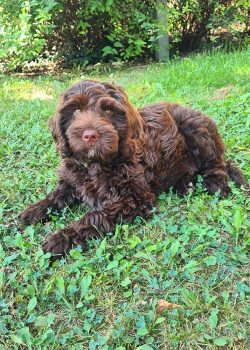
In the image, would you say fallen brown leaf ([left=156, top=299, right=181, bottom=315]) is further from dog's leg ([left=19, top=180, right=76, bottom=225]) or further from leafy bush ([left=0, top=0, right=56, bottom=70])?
leafy bush ([left=0, top=0, right=56, bottom=70])

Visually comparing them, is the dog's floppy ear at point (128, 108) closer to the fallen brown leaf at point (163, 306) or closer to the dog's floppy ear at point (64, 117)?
the dog's floppy ear at point (64, 117)

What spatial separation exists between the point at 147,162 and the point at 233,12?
322 inches

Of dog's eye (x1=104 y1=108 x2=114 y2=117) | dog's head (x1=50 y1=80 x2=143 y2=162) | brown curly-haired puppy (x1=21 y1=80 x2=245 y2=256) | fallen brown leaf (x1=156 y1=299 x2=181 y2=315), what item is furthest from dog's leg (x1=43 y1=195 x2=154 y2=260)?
fallen brown leaf (x1=156 y1=299 x2=181 y2=315)

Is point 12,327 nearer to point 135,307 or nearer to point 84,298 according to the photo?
point 84,298

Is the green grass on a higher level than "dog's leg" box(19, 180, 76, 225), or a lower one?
lower

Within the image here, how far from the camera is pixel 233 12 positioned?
1116 cm

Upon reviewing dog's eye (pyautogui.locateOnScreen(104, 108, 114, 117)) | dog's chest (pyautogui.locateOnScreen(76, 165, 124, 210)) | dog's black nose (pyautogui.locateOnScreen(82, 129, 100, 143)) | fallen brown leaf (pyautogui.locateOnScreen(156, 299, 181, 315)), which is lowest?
fallen brown leaf (pyautogui.locateOnScreen(156, 299, 181, 315))

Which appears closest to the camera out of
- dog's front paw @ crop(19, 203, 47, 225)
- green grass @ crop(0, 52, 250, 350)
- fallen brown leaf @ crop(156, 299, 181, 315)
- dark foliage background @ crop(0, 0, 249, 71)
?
green grass @ crop(0, 52, 250, 350)

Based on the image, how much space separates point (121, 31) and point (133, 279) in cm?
828

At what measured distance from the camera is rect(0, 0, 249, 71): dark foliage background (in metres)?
10.0

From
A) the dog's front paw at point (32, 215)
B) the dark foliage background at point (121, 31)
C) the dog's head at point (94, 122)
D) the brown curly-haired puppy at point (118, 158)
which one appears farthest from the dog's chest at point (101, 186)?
the dark foliage background at point (121, 31)

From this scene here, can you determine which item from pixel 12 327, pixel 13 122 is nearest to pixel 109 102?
pixel 12 327

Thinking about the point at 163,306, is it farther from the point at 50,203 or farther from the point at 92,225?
the point at 50,203

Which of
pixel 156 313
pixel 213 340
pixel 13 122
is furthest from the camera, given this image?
pixel 13 122
